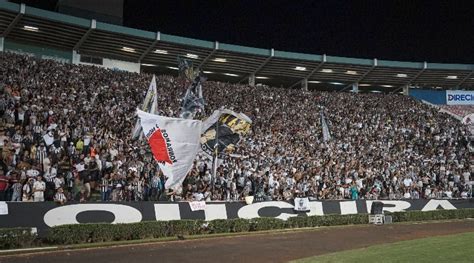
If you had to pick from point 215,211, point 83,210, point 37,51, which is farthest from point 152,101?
point 37,51

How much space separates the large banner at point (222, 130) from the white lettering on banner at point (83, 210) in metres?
4.10

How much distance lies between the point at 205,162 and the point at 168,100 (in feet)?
33.6

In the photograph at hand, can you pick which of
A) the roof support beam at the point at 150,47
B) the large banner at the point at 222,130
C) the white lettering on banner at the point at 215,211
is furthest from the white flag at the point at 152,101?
the roof support beam at the point at 150,47

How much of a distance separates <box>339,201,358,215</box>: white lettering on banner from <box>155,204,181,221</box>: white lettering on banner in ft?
33.9

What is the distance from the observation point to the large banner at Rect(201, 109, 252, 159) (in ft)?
66.2

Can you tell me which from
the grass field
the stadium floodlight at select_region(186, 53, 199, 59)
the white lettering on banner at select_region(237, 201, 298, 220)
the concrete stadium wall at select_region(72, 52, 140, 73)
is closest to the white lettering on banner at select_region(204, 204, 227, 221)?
the white lettering on banner at select_region(237, 201, 298, 220)

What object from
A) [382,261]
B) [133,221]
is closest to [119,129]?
[133,221]

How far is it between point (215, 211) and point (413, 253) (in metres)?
8.96

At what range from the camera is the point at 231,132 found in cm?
2066

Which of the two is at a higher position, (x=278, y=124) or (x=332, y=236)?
(x=278, y=124)

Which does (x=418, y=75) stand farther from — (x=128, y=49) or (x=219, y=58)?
(x=128, y=49)

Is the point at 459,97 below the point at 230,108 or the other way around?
the other way around

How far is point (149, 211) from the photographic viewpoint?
1858cm

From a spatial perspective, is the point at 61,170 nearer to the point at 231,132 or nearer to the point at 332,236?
the point at 231,132
